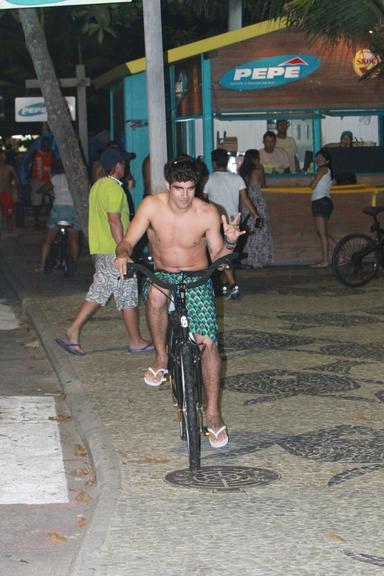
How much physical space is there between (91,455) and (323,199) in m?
11.4

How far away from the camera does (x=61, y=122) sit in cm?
1828

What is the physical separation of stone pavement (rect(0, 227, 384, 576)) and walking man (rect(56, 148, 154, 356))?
250 mm

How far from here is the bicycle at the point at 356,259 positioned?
54.0 ft

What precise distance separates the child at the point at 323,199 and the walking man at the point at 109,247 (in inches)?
293

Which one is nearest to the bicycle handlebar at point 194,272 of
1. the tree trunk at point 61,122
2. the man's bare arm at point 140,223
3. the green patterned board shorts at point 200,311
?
the green patterned board shorts at point 200,311

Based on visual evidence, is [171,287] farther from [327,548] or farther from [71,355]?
[71,355]

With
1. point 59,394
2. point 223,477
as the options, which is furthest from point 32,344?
point 223,477

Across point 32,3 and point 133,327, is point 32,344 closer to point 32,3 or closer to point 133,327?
point 133,327

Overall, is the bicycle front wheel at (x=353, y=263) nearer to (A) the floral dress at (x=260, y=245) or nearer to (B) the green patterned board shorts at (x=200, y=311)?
(A) the floral dress at (x=260, y=245)

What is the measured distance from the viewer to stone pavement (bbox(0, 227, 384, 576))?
573cm

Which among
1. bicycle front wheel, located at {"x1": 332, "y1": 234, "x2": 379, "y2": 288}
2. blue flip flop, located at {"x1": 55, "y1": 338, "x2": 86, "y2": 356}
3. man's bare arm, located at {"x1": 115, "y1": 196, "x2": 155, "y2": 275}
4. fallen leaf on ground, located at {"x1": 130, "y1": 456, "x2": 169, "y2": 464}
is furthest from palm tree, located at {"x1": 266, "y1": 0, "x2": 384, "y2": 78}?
fallen leaf on ground, located at {"x1": 130, "y1": 456, "x2": 169, "y2": 464}

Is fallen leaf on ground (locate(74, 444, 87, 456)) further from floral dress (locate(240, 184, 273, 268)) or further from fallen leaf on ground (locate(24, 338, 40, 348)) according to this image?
floral dress (locate(240, 184, 273, 268))

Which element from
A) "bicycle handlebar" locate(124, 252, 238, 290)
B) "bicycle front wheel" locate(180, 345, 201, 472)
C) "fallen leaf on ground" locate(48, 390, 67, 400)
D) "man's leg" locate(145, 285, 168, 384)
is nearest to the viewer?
"bicycle front wheel" locate(180, 345, 201, 472)

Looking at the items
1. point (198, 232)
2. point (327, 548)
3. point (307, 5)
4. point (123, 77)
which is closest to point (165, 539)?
point (327, 548)
